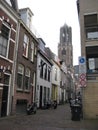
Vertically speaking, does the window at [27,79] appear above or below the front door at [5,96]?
above

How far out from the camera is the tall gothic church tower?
74.2 metres

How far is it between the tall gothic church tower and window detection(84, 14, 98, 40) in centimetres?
5518

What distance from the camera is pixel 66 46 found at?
78500mm

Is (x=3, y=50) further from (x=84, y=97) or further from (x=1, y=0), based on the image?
(x=84, y=97)

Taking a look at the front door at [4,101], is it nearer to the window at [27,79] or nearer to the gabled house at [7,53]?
the gabled house at [7,53]

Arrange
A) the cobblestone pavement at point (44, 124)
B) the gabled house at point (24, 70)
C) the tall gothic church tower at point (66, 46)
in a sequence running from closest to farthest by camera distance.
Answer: the cobblestone pavement at point (44, 124)
the gabled house at point (24, 70)
the tall gothic church tower at point (66, 46)

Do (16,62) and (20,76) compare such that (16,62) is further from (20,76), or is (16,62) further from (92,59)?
(92,59)

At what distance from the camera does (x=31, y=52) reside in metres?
20.4

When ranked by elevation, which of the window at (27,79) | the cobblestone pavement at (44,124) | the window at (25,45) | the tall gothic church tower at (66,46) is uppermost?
the tall gothic church tower at (66,46)

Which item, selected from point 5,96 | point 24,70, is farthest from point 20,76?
point 5,96

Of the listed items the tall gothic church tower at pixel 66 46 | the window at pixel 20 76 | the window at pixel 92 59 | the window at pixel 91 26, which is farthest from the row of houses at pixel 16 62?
the tall gothic church tower at pixel 66 46

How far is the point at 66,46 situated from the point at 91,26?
62195mm

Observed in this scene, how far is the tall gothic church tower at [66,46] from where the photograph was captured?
74250mm

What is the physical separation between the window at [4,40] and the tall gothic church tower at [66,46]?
57394 mm
